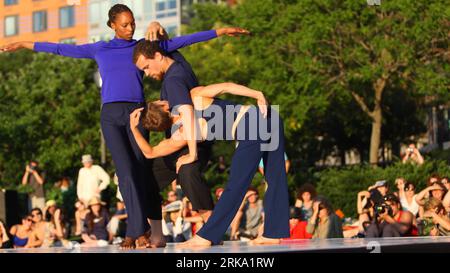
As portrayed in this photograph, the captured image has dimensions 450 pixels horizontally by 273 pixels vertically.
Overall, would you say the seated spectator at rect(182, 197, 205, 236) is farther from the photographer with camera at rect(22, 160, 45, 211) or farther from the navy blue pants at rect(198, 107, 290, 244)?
the photographer with camera at rect(22, 160, 45, 211)

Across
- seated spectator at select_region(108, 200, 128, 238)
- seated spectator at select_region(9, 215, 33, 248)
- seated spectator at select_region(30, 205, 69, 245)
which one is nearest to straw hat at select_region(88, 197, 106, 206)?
seated spectator at select_region(108, 200, 128, 238)

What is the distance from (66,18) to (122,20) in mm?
70450

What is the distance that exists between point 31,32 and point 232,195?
7217cm

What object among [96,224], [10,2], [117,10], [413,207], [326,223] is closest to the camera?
[117,10]

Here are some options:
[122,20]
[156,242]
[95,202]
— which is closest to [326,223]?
[95,202]

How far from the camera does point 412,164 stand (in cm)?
2373

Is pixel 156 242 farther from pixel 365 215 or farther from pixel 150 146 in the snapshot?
pixel 365 215

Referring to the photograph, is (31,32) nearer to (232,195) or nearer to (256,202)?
(256,202)

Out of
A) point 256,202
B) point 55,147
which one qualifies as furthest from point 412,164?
point 55,147

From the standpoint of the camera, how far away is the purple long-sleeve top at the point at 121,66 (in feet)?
30.5

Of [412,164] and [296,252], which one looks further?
A: [412,164]

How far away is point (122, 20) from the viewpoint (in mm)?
9289

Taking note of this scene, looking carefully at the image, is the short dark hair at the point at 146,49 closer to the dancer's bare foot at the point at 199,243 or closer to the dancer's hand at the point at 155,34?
the dancer's hand at the point at 155,34

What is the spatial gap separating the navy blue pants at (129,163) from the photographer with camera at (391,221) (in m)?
4.21
